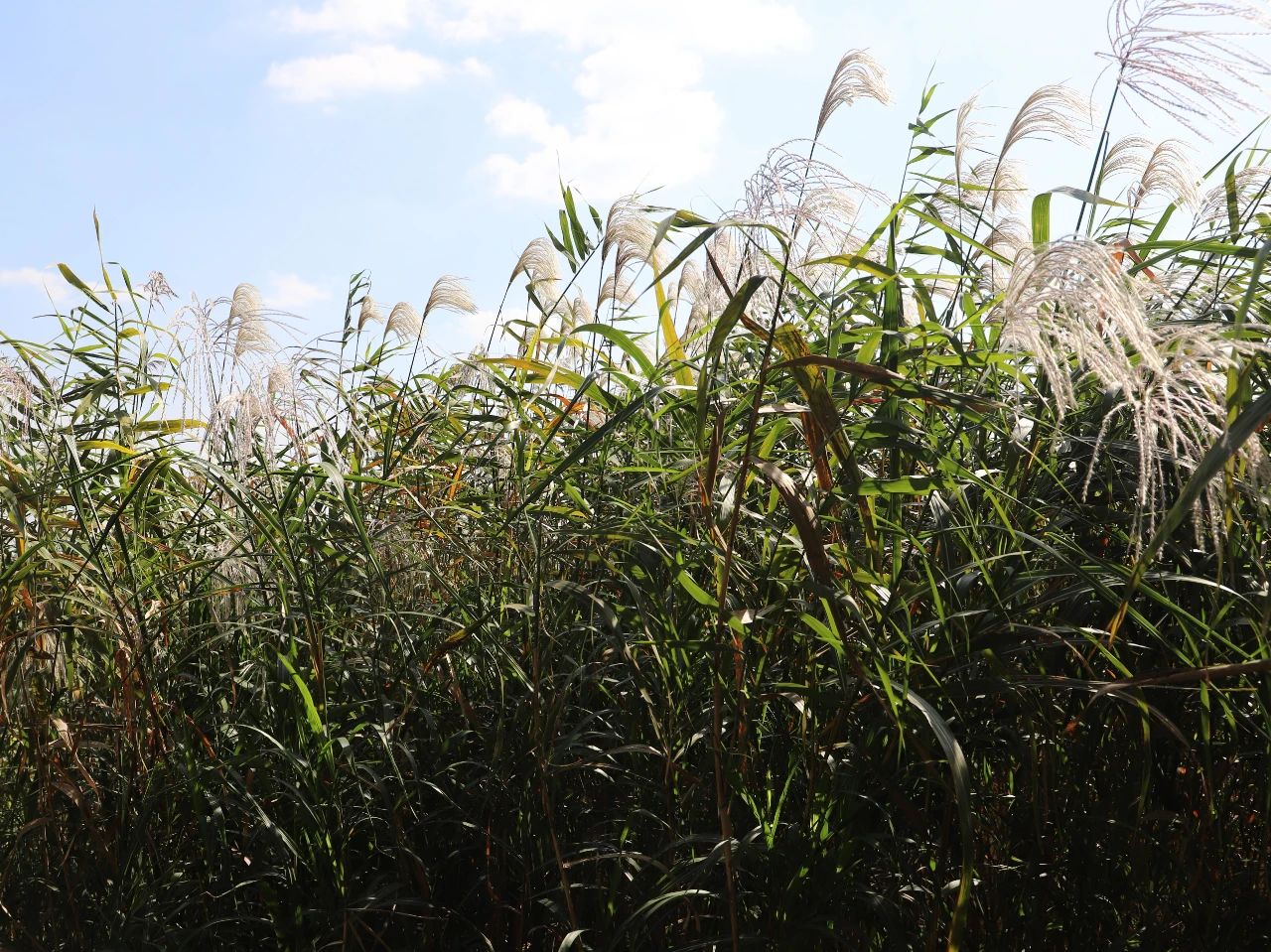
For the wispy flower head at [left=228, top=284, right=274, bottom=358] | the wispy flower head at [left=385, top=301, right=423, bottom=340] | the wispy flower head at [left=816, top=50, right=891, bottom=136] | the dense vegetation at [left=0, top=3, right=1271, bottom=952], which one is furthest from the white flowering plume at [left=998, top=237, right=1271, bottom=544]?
the wispy flower head at [left=385, top=301, right=423, bottom=340]

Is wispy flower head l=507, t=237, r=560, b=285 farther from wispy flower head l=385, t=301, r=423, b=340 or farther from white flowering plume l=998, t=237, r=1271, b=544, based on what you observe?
white flowering plume l=998, t=237, r=1271, b=544

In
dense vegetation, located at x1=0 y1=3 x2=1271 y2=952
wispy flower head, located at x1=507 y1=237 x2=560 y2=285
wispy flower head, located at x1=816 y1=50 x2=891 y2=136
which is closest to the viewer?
dense vegetation, located at x1=0 y1=3 x2=1271 y2=952

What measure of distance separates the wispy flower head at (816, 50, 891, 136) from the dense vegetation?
0.04 feet

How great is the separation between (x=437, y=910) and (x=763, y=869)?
0.55 m

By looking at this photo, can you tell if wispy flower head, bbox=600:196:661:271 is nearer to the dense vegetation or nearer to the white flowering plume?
the dense vegetation

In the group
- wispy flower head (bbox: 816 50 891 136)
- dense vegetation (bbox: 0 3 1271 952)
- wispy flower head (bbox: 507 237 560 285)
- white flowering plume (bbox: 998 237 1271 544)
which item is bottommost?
dense vegetation (bbox: 0 3 1271 952)

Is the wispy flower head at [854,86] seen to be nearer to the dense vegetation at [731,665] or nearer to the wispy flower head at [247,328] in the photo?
the dense vegetation at [731,665]

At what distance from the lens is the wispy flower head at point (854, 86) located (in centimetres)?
203

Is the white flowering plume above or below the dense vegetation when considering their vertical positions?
above

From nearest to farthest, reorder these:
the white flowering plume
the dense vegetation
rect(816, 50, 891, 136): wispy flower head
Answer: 1. the white flowering plume
2. the dense vegetation
3. rect(816, 50, 891, 136): wispy flower head

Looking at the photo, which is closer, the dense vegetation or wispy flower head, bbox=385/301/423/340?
the dense vegetation

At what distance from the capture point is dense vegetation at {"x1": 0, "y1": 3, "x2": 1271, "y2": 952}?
139 cm

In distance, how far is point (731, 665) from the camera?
1525 mm

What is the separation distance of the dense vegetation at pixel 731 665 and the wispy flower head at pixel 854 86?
0.01 meters
